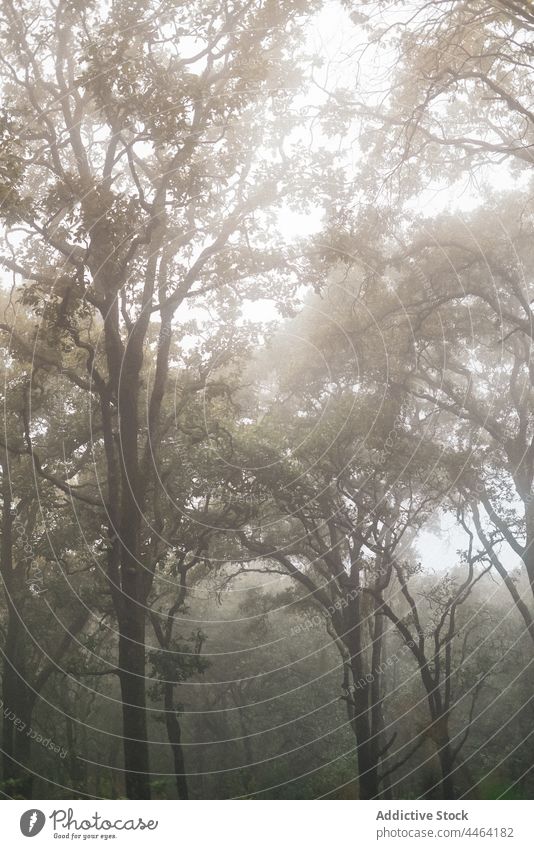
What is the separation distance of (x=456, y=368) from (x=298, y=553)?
5.63m

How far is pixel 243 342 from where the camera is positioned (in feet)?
44.7

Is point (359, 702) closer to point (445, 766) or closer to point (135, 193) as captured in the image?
point (445, 766)

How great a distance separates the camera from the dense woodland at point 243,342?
9.95 metres

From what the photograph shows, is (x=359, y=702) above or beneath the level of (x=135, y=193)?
beneath

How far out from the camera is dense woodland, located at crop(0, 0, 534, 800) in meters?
9.95
